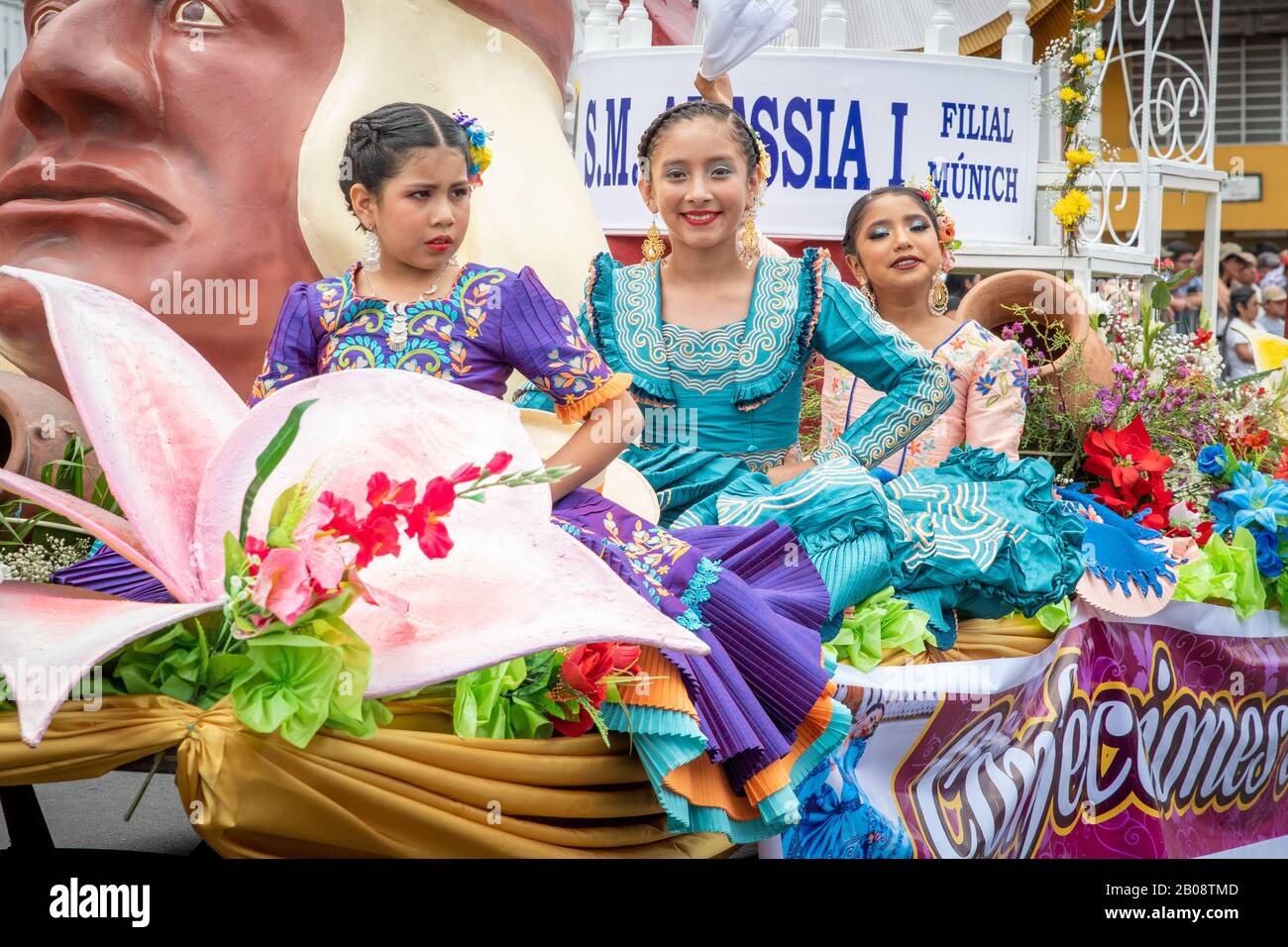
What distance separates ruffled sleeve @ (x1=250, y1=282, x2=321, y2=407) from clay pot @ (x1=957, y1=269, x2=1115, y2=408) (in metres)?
2.18

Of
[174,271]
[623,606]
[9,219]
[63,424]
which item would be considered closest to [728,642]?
[623,606]

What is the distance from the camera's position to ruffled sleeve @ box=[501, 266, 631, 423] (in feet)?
8.27

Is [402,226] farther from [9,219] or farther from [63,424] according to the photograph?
[9,219]

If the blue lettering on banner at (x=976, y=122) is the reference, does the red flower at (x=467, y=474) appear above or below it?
below

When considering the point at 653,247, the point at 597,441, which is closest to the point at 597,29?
the point at 653,247

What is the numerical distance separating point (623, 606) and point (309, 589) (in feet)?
1.35

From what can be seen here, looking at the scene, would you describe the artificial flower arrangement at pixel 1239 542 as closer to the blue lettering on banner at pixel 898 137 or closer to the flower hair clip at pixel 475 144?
the blue lettering on banner at pixel 898 137

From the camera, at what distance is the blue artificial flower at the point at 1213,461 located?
4.05 m

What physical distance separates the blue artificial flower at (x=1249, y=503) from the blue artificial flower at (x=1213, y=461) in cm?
4

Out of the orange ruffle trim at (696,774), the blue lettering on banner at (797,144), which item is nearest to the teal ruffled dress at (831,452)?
the orange ruffle trim at (696,774)

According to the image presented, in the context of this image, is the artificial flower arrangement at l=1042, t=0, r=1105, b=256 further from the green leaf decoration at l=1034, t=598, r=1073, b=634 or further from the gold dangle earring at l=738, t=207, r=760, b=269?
the green leaf decoration at l=1034, t=598, r=1073, b=634

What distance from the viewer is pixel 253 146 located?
352cm

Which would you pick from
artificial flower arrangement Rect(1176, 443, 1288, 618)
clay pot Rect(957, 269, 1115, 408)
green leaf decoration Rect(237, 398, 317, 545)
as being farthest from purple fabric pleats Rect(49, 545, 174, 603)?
clay pot Rect(957, 269, 1115, 408)

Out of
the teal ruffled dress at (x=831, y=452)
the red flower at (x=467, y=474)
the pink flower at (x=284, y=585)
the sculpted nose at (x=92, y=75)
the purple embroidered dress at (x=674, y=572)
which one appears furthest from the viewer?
the sculpted nose at (x=92, y=75)
